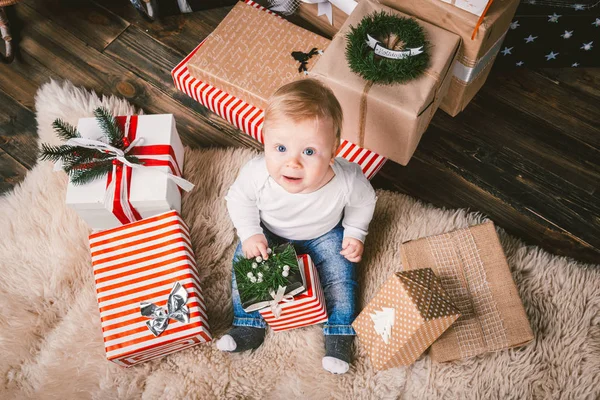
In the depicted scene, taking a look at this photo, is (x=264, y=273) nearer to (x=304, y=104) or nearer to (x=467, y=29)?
(x=304, y=104)

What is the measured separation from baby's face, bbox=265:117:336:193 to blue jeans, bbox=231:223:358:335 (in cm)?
24

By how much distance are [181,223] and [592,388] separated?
0.98m

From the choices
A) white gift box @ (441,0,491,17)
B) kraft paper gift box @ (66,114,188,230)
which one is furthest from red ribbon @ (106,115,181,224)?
white gift box @ (441,0,491,17)

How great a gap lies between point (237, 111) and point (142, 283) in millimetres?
546

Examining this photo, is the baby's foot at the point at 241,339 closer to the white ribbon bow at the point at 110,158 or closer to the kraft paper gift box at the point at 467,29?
the white ribbon bow at the point at 110,158

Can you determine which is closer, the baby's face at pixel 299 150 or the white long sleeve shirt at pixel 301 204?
the baby's face at pixel 299 150

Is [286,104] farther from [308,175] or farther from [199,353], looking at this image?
[199,353]

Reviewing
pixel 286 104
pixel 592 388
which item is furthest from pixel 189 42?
pixel 592 388

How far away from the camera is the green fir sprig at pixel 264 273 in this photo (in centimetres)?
100

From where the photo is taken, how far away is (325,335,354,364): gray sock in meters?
1.11

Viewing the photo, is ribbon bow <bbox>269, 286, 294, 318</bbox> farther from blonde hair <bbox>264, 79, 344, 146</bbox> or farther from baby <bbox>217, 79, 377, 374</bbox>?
blonde hair <bbox>264, 79, 344, 146</bbox>

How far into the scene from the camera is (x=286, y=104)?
0.92 metres

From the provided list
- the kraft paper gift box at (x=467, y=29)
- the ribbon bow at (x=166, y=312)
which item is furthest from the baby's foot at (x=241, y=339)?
the kraft paper gift box at (x=467, y=29)

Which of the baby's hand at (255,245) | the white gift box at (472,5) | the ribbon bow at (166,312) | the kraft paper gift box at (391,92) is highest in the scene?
the white gift box at (472,5)
